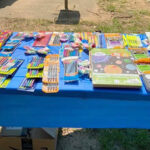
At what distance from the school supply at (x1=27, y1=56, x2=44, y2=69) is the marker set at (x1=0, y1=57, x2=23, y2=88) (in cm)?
7

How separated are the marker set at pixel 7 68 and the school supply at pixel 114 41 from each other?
2.10 ft

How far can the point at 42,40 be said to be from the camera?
1600 millimetres

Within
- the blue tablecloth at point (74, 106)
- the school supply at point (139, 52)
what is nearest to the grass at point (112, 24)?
the blue tablecloth at point (74, 106)

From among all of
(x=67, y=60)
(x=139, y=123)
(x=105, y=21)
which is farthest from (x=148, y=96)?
(x=105, y=21)

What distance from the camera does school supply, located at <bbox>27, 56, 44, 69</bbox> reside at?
1283 millimetres

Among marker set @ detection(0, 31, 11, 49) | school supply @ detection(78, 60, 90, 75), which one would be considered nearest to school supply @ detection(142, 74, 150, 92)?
school supply @ detection(78, 60, 90, 75)

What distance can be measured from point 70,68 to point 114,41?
1.59ft

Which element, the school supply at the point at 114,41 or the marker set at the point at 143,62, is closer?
the marker set at the point at 143,62

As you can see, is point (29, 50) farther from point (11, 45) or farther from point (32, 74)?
point (32, 74)

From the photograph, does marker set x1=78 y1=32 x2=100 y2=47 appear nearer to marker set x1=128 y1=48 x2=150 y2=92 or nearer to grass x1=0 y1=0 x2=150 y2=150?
marker set x1=128 y1=48 x2=150 y2=92

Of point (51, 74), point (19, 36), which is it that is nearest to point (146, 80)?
point (51, 74)

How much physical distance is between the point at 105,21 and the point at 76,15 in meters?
0.62

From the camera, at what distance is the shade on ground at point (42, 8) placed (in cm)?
426

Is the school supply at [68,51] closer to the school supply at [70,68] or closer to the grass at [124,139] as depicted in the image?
the school supply at [70,68]
